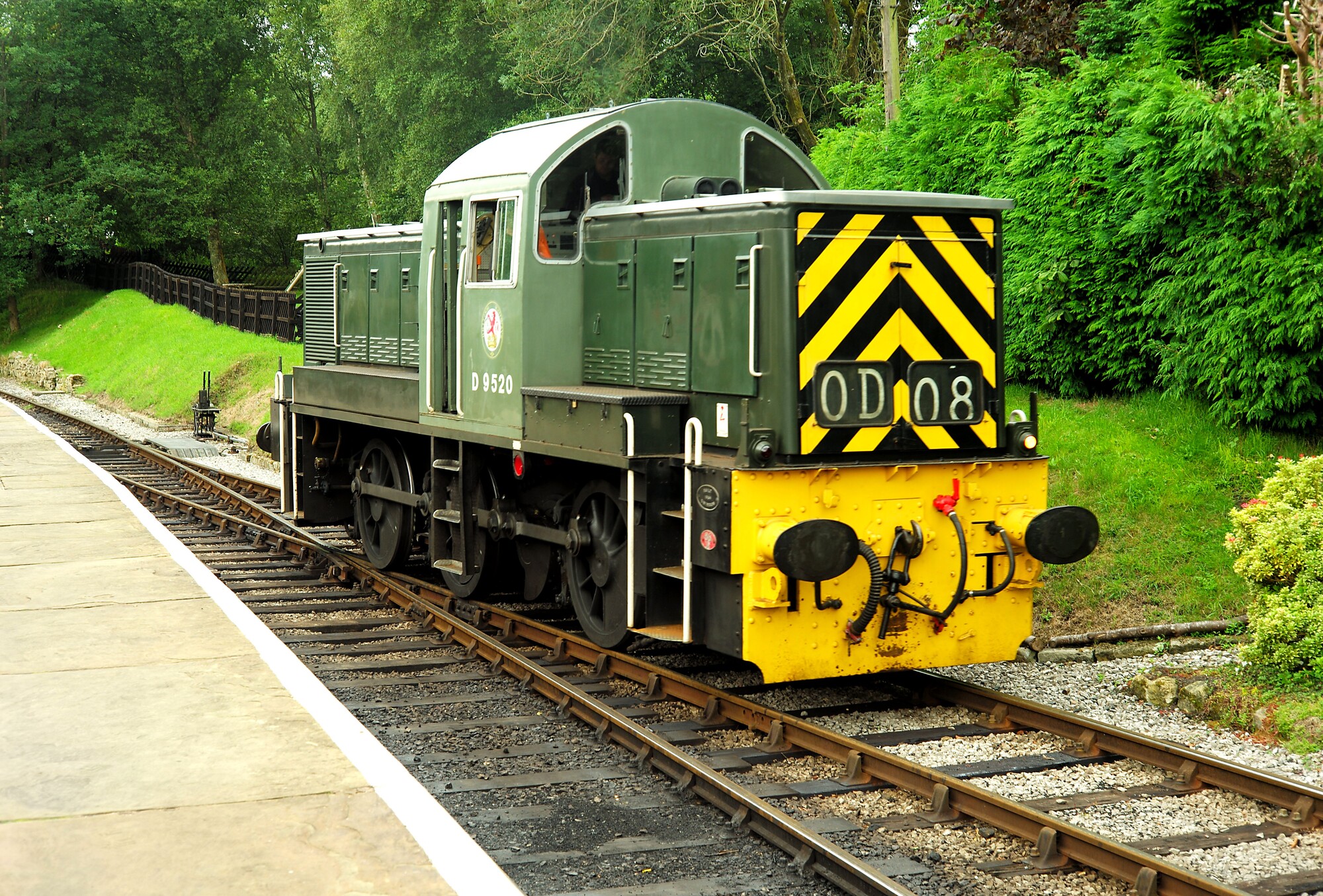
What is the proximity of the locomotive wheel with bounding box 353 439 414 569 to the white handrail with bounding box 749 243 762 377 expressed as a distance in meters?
4.53

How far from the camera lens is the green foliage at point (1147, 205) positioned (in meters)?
9.58

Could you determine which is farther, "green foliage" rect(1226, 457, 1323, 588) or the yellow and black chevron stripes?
"green foliage" rect(1226, 457, 1323, 588)

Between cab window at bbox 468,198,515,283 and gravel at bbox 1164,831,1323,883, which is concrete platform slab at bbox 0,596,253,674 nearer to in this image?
cab window at bbox 468,198,515,283

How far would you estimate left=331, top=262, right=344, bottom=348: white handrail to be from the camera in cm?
1216

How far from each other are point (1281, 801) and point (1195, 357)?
557 centimetres

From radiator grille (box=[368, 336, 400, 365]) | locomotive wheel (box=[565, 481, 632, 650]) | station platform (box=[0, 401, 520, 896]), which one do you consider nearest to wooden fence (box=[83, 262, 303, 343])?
radiator grille (box=[368, 336, 400, 365])

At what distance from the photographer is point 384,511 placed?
11094 millimetres

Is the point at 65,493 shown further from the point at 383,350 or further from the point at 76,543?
the point at 383,350

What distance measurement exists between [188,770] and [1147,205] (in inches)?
351

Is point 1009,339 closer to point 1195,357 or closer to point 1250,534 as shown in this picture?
point 1195,357

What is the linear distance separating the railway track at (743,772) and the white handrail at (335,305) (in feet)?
12.7

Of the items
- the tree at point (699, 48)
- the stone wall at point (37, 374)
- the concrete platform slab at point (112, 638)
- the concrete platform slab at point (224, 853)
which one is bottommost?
the concrete platform slab at point (224, 853)

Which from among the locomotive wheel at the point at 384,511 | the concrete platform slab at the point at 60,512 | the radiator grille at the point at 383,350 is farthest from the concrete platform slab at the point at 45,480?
the radiator grille at the point at 383,350

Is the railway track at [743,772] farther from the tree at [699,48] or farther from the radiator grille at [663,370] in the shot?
the tree at [699,48]
